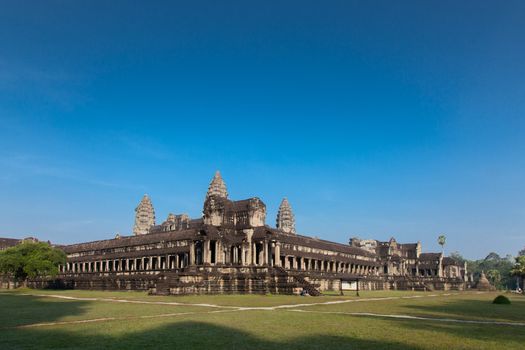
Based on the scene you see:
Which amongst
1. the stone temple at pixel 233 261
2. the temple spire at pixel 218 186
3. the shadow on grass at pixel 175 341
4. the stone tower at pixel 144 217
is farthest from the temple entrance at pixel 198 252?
the stone tower at pixel 144 217

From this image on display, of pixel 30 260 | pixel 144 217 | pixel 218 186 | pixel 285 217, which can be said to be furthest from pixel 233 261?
pixel 285 217

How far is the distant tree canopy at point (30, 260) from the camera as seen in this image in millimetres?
71812

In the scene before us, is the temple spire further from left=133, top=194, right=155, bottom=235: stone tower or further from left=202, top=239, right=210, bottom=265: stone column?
left=202, top=239, right=210, bottom=265: stone column

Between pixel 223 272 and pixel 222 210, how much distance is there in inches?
501

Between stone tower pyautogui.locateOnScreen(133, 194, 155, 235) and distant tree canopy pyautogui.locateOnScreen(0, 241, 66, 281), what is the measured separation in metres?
58.5

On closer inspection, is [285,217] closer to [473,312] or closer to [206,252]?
[206,252]

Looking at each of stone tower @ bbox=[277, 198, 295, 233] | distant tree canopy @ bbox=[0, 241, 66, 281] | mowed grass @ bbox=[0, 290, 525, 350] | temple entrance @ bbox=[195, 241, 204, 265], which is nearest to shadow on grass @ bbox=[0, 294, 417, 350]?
mowed grass @ bbox=[0, 290, 525, 350]

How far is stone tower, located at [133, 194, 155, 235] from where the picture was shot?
13652cm

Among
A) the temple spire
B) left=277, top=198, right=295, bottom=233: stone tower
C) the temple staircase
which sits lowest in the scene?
the temple staircase

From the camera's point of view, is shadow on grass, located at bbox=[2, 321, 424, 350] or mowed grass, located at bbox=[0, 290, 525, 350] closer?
shadow on grass, located at bbox=[2, 321, 424, 350]

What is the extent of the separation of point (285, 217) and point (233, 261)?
8070 cm

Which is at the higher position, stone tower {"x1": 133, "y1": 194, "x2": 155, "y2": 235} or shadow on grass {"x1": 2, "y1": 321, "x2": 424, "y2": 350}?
stone tower {"x1": 133, "y1": 194, "x2": 155, "y2": 235}

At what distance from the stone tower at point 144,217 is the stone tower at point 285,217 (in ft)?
133

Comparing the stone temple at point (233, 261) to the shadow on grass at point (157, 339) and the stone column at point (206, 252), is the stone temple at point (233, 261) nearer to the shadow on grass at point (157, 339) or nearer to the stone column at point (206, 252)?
the stone column at point (206, 252)
